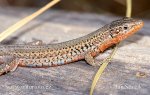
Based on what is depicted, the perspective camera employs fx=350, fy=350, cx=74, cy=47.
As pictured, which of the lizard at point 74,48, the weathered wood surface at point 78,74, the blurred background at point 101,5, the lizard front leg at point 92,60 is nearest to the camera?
the weathered wood surface at point 78,74

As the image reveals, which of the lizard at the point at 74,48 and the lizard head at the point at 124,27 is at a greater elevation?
the lizard head at the point at 124,27

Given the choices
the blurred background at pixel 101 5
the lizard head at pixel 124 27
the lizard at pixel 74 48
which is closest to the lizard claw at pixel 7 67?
the lizard at pixel 74 48

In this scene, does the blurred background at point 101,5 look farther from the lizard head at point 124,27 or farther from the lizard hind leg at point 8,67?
the lizard hind leg at point 8,67

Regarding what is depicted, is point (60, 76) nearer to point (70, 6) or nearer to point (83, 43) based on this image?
point (83, 43)

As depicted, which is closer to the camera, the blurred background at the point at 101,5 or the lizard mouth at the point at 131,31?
the lizard mouth at the point at 131,31

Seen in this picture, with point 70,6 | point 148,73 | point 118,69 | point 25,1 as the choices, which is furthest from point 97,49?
point 25,1

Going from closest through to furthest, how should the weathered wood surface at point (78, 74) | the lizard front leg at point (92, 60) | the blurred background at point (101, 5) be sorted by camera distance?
the weathered wood surface at point (78, 74) < the lizard front leg at point (92, 60) < the blurred background at point (101, 5)

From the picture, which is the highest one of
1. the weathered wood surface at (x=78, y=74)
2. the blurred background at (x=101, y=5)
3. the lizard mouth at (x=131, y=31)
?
the blurred background at (x=101, y=5)

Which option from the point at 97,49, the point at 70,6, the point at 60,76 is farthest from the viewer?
the point at 70,6

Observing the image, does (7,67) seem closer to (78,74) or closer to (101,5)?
(78,74)
